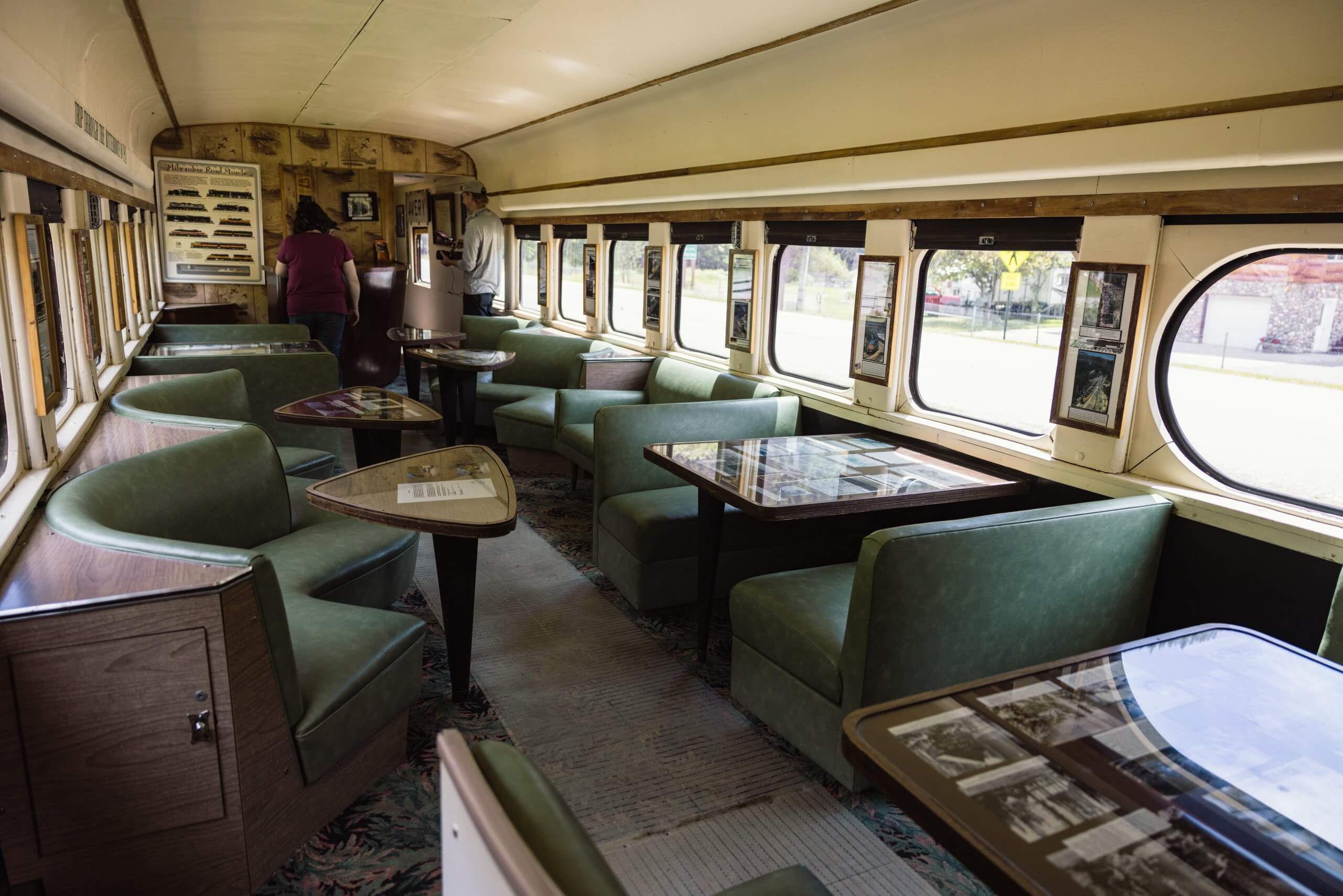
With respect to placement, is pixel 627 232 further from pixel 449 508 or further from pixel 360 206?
pixel 360 206

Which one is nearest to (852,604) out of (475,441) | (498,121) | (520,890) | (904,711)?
(904,711)

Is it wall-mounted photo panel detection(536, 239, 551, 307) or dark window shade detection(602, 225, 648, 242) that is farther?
wall-mounted photo panel detection(536, 239, 551, 307)

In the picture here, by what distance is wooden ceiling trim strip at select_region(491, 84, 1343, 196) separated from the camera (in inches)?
94.9

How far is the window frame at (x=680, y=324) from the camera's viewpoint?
244 inches

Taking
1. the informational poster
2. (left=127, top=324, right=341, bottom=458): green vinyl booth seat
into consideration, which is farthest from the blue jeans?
the informational poster

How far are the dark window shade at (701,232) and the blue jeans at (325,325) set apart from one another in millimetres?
3141

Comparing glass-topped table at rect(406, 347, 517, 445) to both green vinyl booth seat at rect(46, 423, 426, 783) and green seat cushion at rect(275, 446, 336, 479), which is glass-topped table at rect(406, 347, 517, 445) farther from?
green vinyl booth seat at rect(46, 423, 426, 783)

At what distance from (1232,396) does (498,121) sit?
21.1 feet

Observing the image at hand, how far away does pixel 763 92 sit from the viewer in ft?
15.5

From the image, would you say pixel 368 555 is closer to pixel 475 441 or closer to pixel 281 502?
pixel 281 502

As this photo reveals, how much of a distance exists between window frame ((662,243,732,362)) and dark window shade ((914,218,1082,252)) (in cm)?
236

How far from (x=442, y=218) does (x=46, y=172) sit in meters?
8.35

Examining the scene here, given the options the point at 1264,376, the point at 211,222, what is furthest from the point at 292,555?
the point at 211,222

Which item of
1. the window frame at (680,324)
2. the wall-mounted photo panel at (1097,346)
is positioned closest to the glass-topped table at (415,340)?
the window frame at (680,324)
